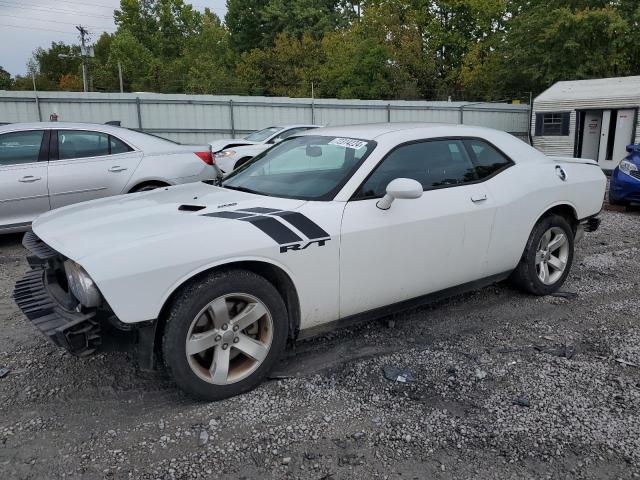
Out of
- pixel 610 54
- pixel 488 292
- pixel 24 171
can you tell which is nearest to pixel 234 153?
pixel 24 171

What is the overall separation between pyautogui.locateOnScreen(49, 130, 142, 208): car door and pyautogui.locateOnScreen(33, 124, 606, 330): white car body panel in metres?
2.90

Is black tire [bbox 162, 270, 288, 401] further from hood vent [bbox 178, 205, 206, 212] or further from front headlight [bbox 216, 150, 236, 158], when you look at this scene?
front headlight [bbox 216, 150, 236, 158]

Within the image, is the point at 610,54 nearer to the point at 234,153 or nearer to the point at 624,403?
the point at 234,153

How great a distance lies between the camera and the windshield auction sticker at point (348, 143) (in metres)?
3.73

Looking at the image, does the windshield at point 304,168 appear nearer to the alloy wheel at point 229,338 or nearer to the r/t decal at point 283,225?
the r/t decal at point 283,225

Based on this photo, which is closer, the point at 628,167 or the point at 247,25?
the point at 628,167

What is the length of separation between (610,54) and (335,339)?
90.5ft

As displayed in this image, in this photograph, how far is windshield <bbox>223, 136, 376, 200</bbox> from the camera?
351cm

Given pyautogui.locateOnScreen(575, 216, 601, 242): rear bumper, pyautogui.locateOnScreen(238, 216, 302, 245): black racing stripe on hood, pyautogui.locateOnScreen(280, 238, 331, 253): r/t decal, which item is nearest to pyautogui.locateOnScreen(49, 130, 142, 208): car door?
pyautogui.locateOnScreen(238, 216, 302, 245): black racing stripe on hood

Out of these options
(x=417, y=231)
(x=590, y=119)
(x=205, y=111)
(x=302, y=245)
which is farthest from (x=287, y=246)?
(x=205, y=111)

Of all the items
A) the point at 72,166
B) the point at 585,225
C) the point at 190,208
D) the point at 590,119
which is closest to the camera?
the point at 190,208

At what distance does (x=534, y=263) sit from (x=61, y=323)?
3624 mm

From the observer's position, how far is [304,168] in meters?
3.89

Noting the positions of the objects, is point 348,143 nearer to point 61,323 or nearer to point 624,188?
point 61,323
